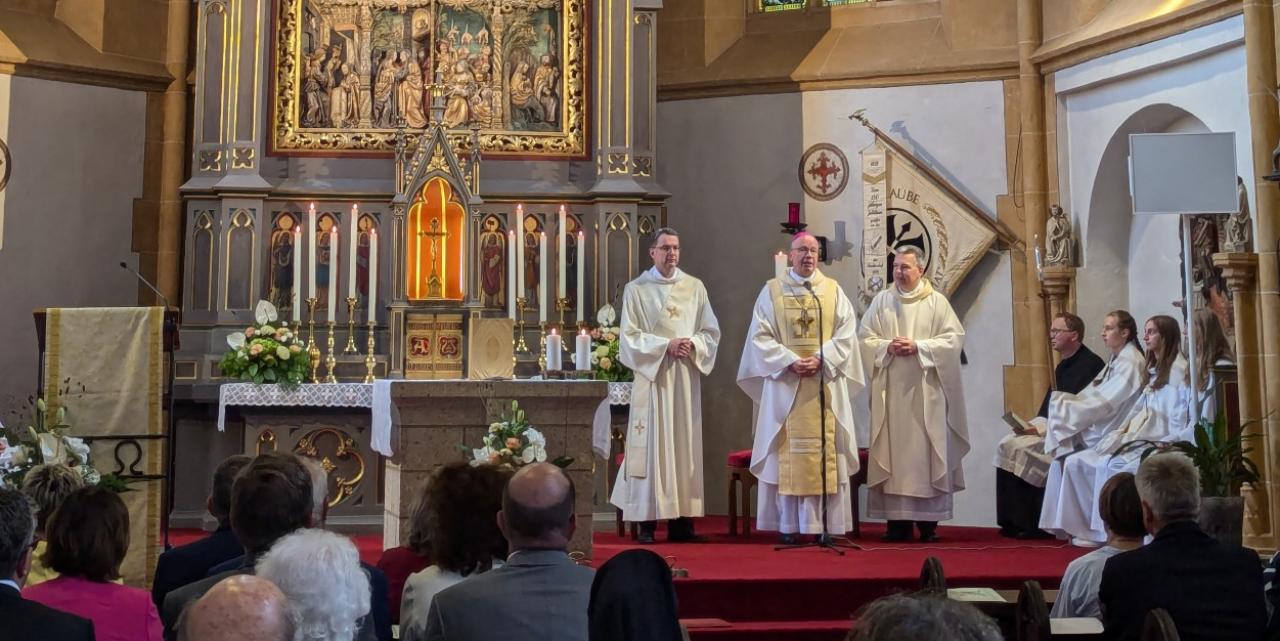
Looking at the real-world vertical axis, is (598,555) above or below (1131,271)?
below

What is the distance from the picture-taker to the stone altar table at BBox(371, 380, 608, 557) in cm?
686

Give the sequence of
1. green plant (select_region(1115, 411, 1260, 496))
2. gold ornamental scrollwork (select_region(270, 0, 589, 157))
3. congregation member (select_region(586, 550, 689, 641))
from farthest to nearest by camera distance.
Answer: gold ornamental scrollwork (select_region(270, 0, 589, 157))
green plant (select_region(1115, 411, 1260, 496))
congregation member (select_region(586, 550, 689, 641))

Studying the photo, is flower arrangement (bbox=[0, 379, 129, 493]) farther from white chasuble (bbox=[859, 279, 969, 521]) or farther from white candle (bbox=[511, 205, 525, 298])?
white chasuble (bbox=[859, 279, 969, 521])

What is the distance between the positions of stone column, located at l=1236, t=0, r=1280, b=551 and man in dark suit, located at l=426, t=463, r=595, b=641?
20.4ft

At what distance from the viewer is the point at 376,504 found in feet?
32.4

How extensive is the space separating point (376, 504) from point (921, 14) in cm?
621

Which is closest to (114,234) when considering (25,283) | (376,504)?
(25,283)

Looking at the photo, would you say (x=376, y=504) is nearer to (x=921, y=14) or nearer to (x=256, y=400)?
(x=256, y=400)

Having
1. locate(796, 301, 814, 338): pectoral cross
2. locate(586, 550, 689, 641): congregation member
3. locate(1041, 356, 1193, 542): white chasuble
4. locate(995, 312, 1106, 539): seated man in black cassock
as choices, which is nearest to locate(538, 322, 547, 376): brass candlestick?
locate(796, 301, 814, 338): pectoral cross

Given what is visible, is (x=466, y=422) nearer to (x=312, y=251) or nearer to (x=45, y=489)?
(x=45, y=489)

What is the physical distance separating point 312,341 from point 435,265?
110 cm

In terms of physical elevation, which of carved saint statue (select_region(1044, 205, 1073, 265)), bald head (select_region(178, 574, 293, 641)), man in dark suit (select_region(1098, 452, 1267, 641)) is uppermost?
carved saint statue (select_region(1044, 205, 1073, 265))

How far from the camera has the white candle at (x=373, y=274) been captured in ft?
33.7

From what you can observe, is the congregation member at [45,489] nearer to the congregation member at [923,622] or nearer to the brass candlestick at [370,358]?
the congregation member at [923,622]
